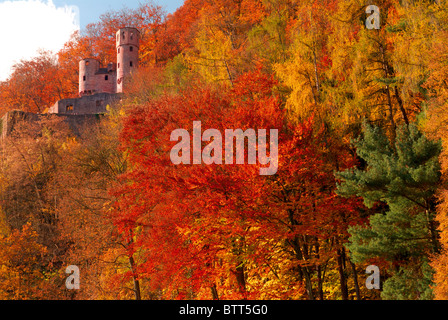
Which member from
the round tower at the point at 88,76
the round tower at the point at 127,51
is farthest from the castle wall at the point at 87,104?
the round tower at the point at 88,76

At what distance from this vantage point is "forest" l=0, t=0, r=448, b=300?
10.1 metres

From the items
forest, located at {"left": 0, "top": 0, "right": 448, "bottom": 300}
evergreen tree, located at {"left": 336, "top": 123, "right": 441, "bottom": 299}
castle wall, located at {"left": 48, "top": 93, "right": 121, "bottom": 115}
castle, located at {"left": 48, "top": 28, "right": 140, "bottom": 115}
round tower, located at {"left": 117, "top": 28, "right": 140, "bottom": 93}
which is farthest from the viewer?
round tower, located at {"left": 117, "top": 28, "right": 140, "bottom": 93}

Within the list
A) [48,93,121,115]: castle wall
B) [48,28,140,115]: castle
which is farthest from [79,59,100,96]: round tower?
[48,93,121,115]: castle wall

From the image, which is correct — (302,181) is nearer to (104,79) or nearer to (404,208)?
(404,208)

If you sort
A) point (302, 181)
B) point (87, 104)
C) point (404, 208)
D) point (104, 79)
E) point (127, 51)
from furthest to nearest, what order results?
point (104, 79) → point (127, 51) → point (87, 104) → point (302, 181) → point (404, 208)

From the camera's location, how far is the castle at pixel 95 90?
36.6m

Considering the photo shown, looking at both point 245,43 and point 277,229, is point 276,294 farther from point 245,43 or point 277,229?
point 245,43

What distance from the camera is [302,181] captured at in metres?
12.6

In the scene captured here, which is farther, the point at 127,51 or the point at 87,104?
the point at 127,51

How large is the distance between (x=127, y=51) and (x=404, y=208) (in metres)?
42.1

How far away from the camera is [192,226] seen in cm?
1215

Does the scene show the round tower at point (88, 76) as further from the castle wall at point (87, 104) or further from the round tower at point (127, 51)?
the castle wall at point (87, 104)

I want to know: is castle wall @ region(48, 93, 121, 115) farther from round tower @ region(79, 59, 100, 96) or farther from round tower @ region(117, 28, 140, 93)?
round tower @ region(79, 59, 100, 96)

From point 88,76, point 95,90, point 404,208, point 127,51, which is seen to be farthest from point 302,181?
point 88,76
